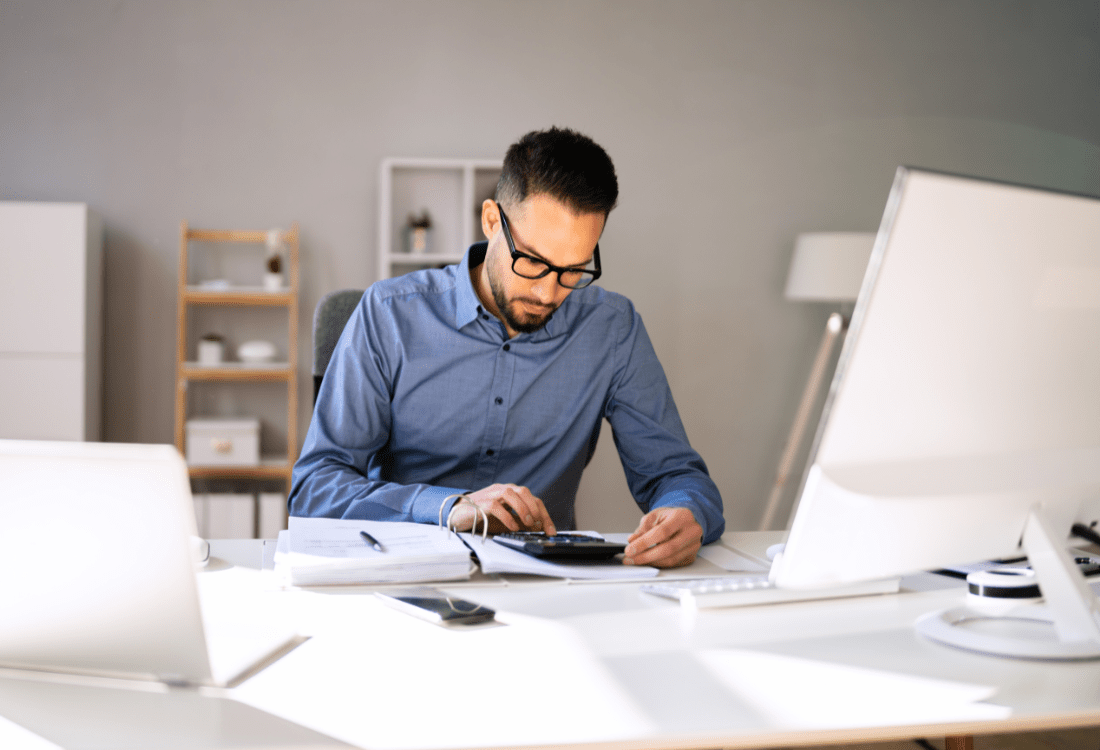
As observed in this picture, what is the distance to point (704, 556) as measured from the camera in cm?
135

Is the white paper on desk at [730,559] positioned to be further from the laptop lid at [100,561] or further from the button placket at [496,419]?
the laptop lid at [100,561]

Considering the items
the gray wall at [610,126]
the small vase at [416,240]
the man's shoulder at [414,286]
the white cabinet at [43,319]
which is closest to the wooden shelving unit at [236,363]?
the gray wall at [610,126]

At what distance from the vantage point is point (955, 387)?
84 centimetres

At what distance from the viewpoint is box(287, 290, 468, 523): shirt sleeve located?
143 cm

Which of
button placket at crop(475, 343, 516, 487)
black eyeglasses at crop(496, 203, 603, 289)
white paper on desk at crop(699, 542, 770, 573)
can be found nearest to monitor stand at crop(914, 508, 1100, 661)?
white paper on desk at crop(699, 542, 770, 573)

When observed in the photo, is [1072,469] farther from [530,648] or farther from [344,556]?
[344,556]

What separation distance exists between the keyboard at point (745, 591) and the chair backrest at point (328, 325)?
3.24 ft

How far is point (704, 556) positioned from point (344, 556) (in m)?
0.54

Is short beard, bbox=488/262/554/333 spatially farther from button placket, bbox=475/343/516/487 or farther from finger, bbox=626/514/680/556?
finger, bbox=626/514/680/556

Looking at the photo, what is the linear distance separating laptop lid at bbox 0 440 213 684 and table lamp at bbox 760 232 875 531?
3.59 metres

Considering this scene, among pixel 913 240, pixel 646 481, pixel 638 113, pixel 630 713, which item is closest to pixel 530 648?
pixel 630 713

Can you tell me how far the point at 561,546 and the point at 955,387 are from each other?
560mm

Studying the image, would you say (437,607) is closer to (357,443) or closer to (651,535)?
(651,535)

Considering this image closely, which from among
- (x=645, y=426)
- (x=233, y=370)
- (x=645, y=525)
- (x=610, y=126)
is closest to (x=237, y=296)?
(x=233, y=370)
